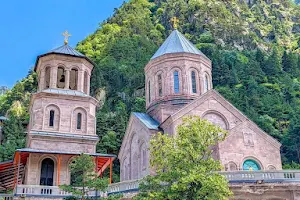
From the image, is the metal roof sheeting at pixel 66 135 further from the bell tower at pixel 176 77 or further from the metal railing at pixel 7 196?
the bell tower at pixel 176 77

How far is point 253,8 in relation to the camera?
96312 mm

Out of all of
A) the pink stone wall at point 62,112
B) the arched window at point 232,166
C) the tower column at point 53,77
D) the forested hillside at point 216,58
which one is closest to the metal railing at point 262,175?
the arched window at point 232,166

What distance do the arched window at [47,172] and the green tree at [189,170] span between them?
9.14 m

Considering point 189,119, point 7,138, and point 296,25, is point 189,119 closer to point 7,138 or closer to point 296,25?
point 7,138

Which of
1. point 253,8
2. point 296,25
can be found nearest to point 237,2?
point 253,8

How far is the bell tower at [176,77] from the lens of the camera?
26.3 metres

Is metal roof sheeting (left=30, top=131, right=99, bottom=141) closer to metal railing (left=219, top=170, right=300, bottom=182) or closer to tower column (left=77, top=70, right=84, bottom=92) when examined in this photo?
tower column (left=77, top=70, right=84, bottom=92)

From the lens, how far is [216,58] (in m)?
65.0

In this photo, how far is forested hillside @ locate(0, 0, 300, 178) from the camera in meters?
48.0

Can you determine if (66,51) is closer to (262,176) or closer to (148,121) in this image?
(148,121)

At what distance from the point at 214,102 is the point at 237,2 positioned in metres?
76.8

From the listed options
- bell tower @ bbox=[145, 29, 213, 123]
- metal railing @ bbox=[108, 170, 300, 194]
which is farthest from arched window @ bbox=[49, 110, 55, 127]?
metal railing @ bbox=[108, 170, 300, 194]

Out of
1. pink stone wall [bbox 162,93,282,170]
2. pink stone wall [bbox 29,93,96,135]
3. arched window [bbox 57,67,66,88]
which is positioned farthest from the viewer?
arched window [bbox 57,67,66,88]

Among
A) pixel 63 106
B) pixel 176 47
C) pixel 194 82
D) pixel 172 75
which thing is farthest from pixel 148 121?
pixel 176 47
